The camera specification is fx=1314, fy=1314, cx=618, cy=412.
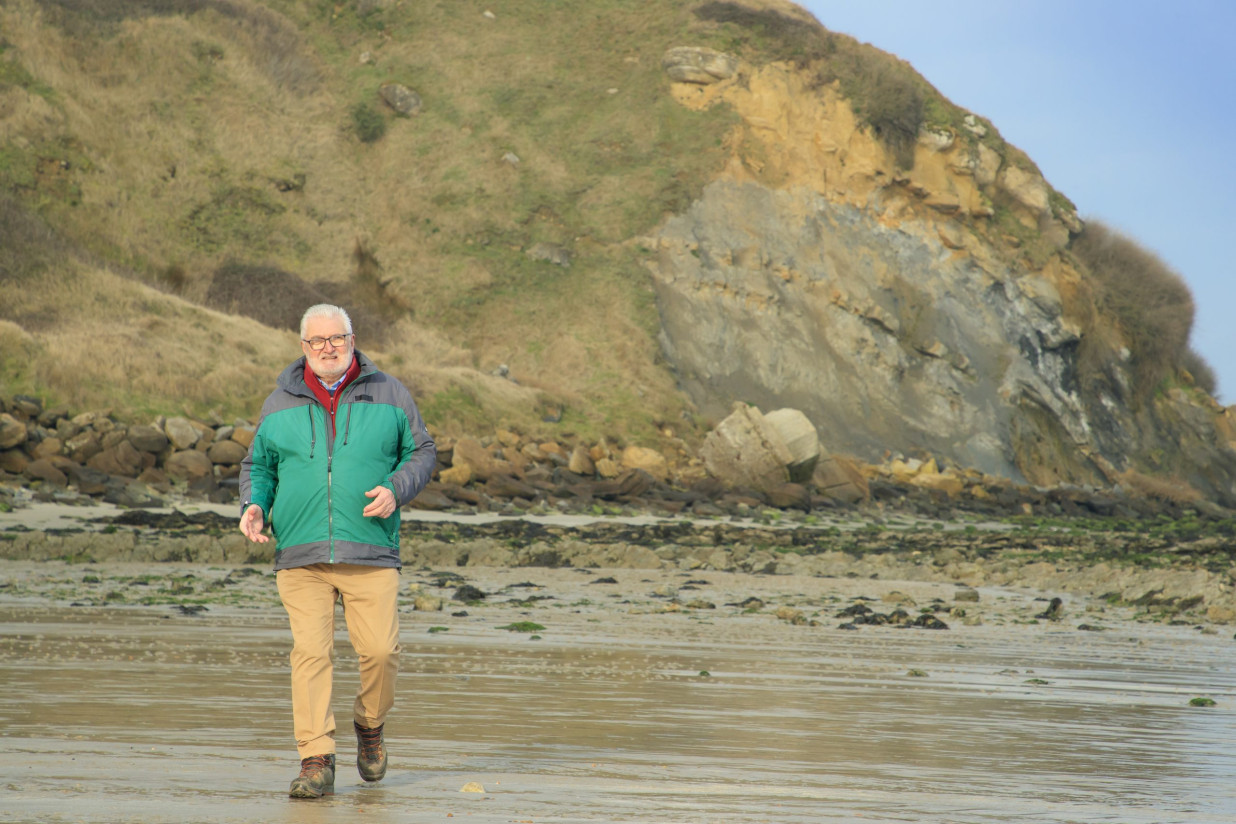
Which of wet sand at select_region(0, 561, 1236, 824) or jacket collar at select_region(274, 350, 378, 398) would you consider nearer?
wet sand at select_region(0, 561, 1236, 824)

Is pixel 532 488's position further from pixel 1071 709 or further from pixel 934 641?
pixel 1071 709

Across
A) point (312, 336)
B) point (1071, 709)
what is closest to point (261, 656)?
point (312, 336)

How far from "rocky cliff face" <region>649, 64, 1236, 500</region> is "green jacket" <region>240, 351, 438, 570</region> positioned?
111 ft

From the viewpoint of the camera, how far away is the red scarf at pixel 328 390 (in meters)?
4.34

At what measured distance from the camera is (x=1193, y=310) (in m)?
52.3

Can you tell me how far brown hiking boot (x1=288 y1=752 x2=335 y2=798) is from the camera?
397 centimetres

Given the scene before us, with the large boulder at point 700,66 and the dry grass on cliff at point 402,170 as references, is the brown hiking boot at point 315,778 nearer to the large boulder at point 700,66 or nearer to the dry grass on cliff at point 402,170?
the dry grass on cliff at point 402,170

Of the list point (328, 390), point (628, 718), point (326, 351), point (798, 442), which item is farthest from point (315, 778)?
point (798, 442)

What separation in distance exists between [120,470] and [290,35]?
32.4 metres

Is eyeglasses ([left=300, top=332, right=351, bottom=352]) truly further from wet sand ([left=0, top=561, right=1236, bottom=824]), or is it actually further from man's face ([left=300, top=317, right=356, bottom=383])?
wet sand ([left=0, top=561, right=1236, bottom=824])

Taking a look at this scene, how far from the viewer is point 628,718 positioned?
238 inches

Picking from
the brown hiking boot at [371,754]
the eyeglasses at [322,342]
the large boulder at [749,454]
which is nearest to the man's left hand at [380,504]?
the eyeglasses at [322,342]

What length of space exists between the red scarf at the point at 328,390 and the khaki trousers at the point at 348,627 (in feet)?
1.65

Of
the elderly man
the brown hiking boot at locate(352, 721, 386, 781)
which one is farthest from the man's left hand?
the brown hiking boot at locate(352, 721, 386, 781)
